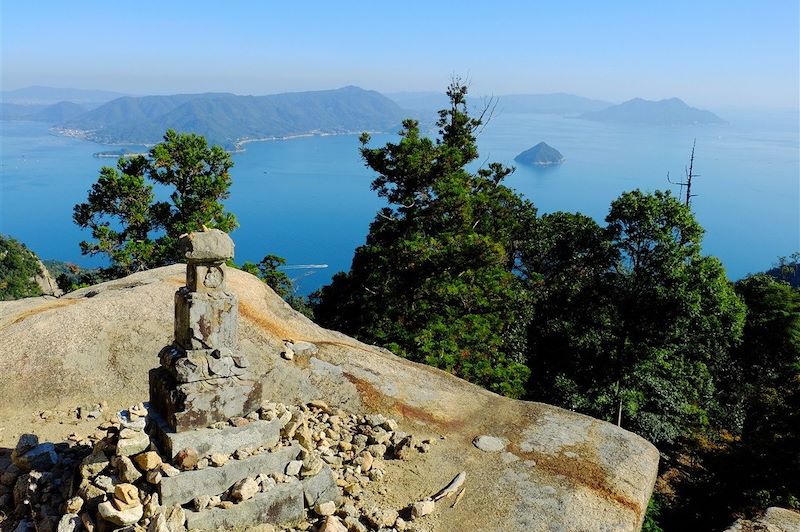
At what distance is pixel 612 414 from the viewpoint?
2300 centimetres

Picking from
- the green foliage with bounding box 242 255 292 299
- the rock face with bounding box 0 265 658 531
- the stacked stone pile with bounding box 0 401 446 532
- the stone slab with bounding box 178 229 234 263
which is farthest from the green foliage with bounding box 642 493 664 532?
the green foliage with bounding box 242 255 292 299

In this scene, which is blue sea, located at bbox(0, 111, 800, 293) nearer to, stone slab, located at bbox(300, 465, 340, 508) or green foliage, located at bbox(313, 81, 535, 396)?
green foliage, located at bbox(313, 81, 535, 396)

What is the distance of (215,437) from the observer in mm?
7992

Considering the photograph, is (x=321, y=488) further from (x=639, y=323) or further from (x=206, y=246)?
(x=639, y=323)

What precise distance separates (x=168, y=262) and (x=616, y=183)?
186m

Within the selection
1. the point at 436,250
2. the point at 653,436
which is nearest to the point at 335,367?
the point at 436,250

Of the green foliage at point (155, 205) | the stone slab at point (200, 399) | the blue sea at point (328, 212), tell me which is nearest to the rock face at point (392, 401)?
the stone slab at point (200, 399)

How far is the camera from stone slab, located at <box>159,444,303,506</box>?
7.44 m

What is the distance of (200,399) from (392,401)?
5131mm

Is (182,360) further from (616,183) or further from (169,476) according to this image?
(616,183)

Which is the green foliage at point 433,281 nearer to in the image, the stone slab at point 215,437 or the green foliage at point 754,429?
the green foliage at point 754,429

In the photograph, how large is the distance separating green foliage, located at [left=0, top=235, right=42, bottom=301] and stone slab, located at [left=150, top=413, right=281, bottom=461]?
55.1 metres

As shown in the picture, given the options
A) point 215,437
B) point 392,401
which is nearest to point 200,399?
point 215,437

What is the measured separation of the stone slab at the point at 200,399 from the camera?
784 cm
